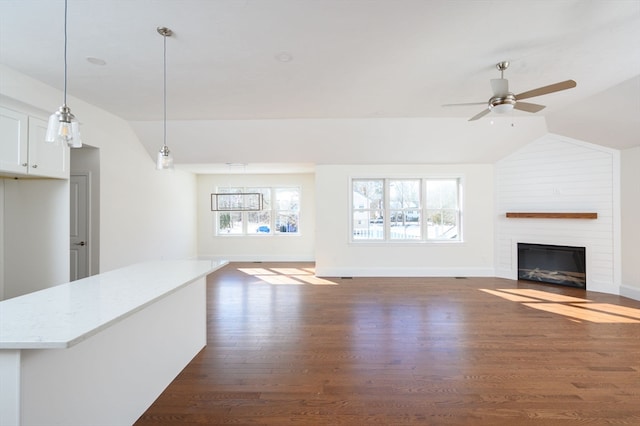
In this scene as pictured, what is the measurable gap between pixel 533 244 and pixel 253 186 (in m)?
6.70

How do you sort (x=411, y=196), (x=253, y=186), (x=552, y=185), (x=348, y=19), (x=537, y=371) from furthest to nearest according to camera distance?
(x=253, y=186) → (x=411, y=196) → (x=552, y=185) → (x=537, y=371) → (x=348, y=19)

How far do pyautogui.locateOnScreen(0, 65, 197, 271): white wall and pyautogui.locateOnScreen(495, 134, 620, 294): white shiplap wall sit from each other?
6832 millimetres

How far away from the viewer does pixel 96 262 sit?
14.0 feet

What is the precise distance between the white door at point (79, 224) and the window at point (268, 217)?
12.9 feet

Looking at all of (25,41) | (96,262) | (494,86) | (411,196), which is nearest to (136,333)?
(25,41)

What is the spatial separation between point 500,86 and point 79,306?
145 inches

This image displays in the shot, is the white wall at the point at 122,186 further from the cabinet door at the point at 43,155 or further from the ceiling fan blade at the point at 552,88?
the ceiling fan blade at the point at 552,88

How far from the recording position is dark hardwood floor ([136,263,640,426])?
6.64 ft

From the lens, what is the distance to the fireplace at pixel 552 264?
5195 millimetres

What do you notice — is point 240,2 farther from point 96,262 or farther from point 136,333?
point 96,262

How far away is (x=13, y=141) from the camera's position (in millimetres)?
2799

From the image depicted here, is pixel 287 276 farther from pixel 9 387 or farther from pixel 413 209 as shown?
pixel 9 387

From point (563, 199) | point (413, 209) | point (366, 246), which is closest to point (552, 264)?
point (563, 199)

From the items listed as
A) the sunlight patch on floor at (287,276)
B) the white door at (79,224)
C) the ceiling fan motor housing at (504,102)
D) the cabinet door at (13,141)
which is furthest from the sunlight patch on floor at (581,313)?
the white door at (79,224)
